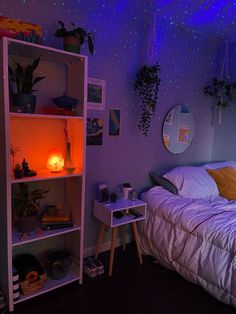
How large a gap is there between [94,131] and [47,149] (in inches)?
18.7

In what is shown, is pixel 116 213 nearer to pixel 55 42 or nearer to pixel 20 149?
pixel 20 149

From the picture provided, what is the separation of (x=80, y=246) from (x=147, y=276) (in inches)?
26.7

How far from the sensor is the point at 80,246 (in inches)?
77.9

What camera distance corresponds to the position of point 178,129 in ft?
9.56

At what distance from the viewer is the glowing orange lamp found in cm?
189

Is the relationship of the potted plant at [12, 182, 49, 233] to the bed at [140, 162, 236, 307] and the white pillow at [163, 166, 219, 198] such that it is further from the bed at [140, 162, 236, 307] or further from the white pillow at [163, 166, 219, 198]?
the white pillow at [163, 166, 219, 198]

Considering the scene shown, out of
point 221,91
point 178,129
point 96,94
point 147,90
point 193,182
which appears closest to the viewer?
point 96,94

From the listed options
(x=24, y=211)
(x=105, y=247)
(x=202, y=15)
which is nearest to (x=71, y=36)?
(x=24, y=211)

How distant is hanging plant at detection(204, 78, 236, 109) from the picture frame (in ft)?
5.20

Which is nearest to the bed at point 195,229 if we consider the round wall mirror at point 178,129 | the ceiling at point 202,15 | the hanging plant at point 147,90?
the round wall mirror at point 178,129

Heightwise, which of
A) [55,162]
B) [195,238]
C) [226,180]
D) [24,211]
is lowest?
[195,238]

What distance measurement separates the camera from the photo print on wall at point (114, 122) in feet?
7.65

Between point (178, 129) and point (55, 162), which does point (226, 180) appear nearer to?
point (178, 129)

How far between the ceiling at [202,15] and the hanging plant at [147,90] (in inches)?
19.6
